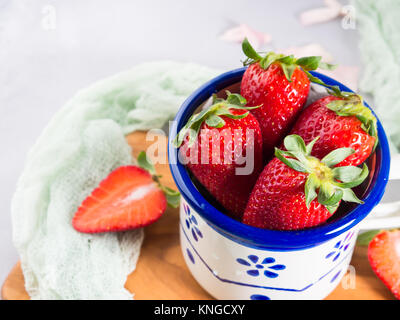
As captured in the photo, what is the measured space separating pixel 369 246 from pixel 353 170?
25 centimetres

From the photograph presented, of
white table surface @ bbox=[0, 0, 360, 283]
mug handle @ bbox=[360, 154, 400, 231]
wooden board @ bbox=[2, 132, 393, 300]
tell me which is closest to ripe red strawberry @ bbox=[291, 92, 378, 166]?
mug handle @ bbox=[360, 154, 400, 231]

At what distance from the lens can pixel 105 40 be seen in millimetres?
1122

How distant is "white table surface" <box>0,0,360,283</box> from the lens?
1050mm

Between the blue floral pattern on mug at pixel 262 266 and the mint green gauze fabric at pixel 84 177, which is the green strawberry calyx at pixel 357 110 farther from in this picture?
the mint green gauze fabric at pixel 84 177

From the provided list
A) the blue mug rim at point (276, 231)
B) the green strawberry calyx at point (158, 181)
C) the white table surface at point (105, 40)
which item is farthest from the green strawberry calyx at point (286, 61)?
the white table surface at point (105, 40)

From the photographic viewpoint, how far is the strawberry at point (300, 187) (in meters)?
0.47

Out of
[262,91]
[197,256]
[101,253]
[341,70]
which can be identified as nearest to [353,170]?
[262,91]

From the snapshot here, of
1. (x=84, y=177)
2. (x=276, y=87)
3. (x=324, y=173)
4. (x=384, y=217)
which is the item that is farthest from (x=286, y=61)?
(x=84, y=177)

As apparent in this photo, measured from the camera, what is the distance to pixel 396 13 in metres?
0.96

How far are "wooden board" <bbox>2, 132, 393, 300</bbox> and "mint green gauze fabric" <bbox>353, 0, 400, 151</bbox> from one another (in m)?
→ 0.23

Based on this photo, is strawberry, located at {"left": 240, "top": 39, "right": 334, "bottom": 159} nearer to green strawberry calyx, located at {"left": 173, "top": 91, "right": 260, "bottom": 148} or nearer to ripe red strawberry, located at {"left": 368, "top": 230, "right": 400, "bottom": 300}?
green strawberry calyx, located at {"left": 173, "top": 91, "right": 260, "bottom": 148}

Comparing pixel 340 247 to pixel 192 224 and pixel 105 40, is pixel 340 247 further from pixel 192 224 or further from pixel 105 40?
pixel 105 40

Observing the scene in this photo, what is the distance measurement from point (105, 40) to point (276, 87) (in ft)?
2.24

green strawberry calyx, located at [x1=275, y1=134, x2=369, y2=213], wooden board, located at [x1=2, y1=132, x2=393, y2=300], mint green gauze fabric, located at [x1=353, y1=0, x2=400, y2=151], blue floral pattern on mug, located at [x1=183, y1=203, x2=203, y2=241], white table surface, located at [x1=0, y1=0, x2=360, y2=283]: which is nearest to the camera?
green strawberry calyx, located at [x1=275, y1=134, x2=369, y2=213]
